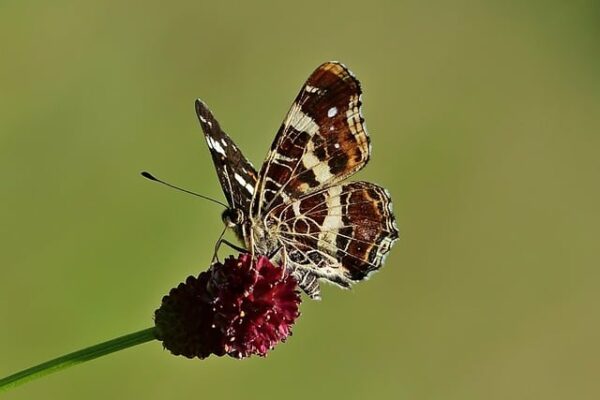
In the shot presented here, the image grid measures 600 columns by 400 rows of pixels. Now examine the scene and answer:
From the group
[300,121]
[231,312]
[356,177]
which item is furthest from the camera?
[356,177]

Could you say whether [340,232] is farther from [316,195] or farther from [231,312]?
[231,312]

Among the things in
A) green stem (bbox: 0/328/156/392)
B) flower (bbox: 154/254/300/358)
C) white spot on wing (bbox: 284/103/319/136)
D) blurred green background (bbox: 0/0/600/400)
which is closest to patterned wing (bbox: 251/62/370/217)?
white spot on wing (bbox: 284/103/319/136)

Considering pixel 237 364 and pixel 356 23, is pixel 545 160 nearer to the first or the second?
pixel 356 23

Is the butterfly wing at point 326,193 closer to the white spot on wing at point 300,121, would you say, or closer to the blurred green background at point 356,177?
the white spot on wing at point 300,121

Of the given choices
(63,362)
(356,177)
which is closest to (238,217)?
(63,362)

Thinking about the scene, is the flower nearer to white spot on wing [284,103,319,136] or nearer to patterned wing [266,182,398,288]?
patterned wing [266,182,398,288]

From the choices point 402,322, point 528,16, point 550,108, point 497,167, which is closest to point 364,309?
point 402,322

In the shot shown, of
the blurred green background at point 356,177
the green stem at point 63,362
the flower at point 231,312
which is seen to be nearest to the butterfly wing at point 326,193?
the flower at point 231,312
